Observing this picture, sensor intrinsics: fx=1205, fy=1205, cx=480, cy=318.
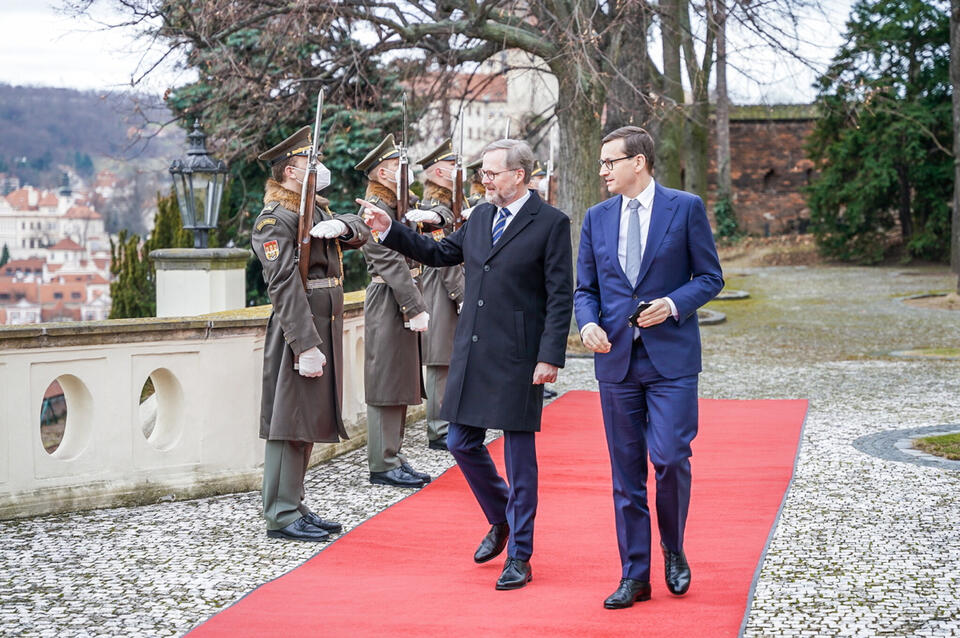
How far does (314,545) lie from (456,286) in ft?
9.80

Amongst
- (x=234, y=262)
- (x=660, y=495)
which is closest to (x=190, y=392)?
(x=660, y=495)

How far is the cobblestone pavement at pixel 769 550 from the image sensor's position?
4.43 metres

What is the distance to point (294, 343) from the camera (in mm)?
5688

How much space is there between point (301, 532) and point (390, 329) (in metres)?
1.88

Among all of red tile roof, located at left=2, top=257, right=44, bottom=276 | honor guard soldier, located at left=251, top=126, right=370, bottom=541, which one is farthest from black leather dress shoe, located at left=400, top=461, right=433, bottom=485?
red tile roof, located at left=2, top=257, right=44, bottom=276

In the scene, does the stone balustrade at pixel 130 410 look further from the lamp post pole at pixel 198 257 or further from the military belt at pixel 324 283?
the lamp post pole at pixel 198 257

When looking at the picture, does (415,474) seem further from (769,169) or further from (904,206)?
(769,169)

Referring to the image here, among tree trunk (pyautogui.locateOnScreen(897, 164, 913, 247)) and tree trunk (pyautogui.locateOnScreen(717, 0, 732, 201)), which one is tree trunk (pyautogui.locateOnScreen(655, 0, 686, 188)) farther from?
tree trunk (pyautogui.locateOnScreen(717, 0, 732, 201))

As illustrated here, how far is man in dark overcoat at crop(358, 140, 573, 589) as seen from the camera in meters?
4.91

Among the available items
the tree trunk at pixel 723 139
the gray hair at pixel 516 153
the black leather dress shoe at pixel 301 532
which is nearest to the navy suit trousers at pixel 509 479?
the black leather dress shoe at pixel 301 532

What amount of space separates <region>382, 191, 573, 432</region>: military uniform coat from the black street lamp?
28.6 ft

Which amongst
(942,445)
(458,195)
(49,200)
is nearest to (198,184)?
(458,195)

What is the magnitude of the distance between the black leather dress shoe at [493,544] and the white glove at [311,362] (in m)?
1.17

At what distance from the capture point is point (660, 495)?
14.9 ft
